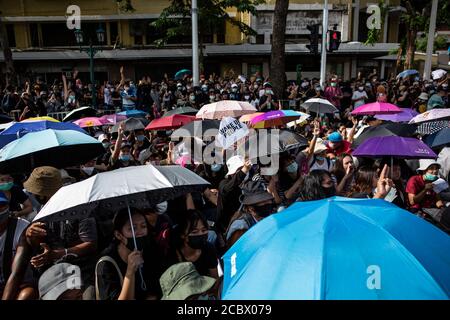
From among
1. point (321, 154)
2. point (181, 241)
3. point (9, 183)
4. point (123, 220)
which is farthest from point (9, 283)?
point (321, 154)

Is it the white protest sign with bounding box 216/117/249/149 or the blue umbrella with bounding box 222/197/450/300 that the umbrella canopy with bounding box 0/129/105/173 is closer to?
the white protest sign with bounding box 216/117/249/149

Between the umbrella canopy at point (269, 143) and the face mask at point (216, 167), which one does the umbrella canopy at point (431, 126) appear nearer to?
the umbrella canopy at point (269, 143)

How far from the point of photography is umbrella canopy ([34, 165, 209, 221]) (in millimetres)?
3178

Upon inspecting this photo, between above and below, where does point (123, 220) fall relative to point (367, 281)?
below

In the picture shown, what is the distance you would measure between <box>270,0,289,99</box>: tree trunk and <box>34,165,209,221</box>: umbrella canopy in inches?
461

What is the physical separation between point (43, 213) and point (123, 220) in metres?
0.60

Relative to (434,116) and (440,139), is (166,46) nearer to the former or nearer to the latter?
(434,116)

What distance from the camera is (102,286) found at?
3105 millimetres

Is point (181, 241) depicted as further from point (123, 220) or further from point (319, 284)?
point (319, 284)

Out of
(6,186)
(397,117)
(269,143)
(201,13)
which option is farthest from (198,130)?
(201,13)

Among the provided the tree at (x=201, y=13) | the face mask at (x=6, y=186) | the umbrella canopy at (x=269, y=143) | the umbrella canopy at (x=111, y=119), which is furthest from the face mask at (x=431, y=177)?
the tree at (x=201, y=13)

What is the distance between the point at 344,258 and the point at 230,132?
360cm

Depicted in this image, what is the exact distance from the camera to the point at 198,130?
22.1 feet

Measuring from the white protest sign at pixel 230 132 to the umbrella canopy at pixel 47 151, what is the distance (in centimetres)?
160
